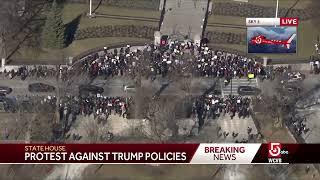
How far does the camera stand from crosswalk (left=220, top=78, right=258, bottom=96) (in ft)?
239

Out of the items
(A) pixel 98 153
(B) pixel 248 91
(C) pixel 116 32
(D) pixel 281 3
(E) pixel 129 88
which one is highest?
(D) pixel 281 3

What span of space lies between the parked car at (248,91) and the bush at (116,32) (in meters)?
12.7

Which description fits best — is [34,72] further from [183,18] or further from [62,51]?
[183,18]

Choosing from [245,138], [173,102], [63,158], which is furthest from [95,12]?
[63,158]

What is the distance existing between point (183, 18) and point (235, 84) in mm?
13857

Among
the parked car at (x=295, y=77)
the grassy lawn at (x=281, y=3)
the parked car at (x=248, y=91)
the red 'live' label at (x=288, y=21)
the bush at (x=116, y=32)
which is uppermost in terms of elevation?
the grassy lawn at (x=281, y=3)

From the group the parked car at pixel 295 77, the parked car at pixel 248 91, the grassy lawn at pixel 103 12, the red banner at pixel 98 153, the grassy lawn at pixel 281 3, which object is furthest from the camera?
the grassy lawn at pixel 281 3

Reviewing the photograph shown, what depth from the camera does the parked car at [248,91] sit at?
72.3 m

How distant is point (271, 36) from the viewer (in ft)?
260

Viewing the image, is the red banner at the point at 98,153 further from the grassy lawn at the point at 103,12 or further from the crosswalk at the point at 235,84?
the grassy lawn at the point at 103,12

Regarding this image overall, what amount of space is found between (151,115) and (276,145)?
2717cm

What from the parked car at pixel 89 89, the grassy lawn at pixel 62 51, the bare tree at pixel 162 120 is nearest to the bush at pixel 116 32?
the grassy lawn at pixel 62 51

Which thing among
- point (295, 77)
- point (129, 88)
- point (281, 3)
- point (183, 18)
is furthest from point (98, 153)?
point (281, 3)

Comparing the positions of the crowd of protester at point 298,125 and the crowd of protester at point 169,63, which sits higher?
the crowd of protester at point 169,63
